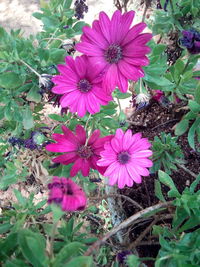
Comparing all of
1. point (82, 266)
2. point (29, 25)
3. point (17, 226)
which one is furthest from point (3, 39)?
point (29, 25)

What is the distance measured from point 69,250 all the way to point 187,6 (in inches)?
37.6

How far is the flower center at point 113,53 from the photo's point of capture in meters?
0.80

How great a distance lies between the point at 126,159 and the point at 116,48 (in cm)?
31

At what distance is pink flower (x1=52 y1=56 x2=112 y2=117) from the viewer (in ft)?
2.59

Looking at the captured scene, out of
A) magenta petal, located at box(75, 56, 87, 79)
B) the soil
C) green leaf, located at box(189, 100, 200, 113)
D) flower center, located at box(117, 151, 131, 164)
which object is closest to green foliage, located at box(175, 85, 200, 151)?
green leaf, located at box(189, 100, 200, 113)

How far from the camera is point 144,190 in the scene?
1.29 metres

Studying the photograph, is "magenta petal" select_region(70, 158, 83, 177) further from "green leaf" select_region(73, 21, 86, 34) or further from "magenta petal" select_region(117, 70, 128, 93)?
"green leaf" select_region(73, 21, 86, 34)

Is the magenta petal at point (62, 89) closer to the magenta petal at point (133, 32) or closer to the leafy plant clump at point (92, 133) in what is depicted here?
the leafy plant clump at point (92, 133)

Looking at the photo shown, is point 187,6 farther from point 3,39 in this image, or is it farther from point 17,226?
point 17,226

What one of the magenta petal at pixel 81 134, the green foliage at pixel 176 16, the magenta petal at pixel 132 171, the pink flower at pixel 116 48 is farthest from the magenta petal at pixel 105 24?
the green foliage at pixel 176 16

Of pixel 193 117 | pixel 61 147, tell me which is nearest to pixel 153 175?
pixel 193 117

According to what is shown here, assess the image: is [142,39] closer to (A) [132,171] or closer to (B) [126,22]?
(B) [126,22]

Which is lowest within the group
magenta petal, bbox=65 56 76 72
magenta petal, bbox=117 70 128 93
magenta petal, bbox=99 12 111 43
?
magenta petal, bbox=117 70 128 93

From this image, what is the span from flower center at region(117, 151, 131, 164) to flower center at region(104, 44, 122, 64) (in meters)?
0.26
